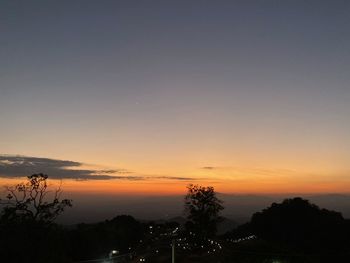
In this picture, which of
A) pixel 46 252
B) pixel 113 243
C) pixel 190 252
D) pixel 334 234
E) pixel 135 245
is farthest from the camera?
pixel 135 245

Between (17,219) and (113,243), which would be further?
(113,243)

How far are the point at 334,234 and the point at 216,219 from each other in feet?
66.3

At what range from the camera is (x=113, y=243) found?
81.1m

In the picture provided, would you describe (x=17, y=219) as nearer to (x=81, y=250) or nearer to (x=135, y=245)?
(x=81, y=250)

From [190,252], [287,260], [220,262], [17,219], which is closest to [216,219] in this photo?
[190,252]

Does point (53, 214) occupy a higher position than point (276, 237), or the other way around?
point (53, 214)

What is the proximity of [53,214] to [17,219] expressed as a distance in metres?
2.69

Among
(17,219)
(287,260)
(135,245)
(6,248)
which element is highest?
(17,219)

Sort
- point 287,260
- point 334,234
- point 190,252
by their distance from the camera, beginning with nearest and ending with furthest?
point 287,260, point 190,252, point 334,234

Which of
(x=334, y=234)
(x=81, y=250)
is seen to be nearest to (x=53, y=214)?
(x=81, y=250)

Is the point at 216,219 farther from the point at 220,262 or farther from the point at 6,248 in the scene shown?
the point at 6,248

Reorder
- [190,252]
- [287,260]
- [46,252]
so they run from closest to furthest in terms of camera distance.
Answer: [46,252]
[287,260]
[190,252]

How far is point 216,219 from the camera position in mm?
59812

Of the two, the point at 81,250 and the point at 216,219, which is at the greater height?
the point at 216,219
